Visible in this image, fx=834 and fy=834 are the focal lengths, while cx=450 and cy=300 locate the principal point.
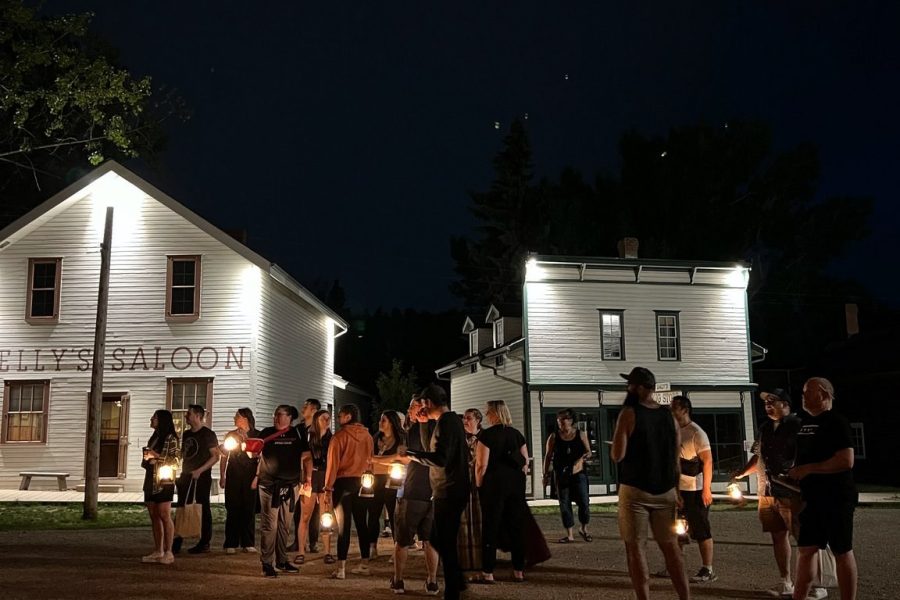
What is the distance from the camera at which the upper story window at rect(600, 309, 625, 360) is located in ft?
82.7

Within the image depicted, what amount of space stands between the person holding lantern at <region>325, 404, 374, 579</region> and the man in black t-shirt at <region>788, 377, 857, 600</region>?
4.46 m

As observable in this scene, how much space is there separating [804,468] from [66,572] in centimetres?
771

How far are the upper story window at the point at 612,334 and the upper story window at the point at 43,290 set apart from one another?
1538 centimetres

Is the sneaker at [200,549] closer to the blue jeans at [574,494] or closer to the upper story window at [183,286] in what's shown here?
the blue jeans at [574,494]

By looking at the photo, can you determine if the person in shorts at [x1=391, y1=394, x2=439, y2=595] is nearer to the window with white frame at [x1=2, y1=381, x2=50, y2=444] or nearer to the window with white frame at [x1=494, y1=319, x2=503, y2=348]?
the window with white frame at [x1=2, y1=381, x2=50, y2=444]

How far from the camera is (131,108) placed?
63.2 feet

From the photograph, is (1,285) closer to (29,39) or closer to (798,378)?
(29,39)

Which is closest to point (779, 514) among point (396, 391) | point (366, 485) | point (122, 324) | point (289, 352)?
point (366, 485)

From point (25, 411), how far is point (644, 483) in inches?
782

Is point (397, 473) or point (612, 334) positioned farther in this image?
point (612, 334)

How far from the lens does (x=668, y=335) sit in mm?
25875

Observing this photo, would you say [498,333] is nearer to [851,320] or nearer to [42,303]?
[42,303]

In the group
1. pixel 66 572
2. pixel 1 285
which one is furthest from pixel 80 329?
pixel 66 572

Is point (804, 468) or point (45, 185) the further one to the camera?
point (45, 185)
